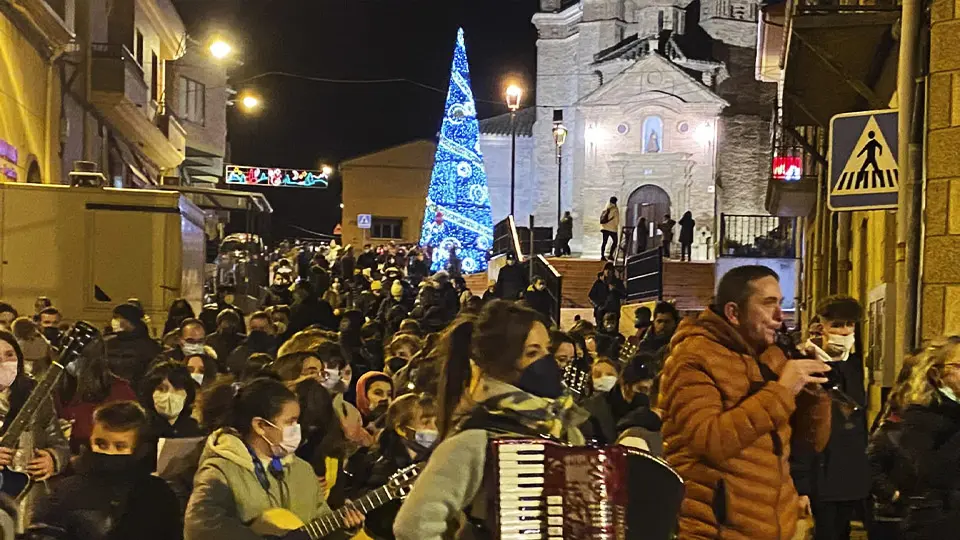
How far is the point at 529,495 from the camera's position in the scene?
3277 mm

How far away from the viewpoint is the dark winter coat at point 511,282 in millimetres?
20558

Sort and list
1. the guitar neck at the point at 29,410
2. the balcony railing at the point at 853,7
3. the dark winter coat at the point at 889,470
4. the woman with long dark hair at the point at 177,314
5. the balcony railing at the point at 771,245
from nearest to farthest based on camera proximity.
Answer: the guitar neck at the point at 29,410 → the dark winter coat at the point at 889,470 → the balcony railing at the point at 853,7 → the woman with long dark hair at the point at 177,314 → the balcony railing at the point at 771,245

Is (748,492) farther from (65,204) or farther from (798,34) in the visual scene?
(65,204)

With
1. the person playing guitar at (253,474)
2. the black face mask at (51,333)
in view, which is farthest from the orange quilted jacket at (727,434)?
the black face mask at (51,333)

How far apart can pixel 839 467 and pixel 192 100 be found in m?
39.7

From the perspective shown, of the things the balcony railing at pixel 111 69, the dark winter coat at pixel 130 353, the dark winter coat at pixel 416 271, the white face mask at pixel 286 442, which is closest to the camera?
the white face mask at pixel 286 442

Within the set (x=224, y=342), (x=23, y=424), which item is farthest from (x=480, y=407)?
(x=224, y=342)

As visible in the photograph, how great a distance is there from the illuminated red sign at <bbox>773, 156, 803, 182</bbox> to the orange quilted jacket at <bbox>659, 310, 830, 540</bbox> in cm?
1980

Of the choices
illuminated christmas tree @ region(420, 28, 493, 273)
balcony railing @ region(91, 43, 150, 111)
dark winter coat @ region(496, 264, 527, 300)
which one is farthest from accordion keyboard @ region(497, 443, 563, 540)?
illuminated christmas tree @ region(420, 28, 493, 273)

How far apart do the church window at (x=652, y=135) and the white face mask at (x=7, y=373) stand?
44.6 meters

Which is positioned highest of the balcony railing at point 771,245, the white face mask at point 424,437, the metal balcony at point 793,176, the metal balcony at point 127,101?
the metal balcony at point 127,101

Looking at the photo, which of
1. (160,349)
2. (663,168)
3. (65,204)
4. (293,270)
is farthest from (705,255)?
Answer: (160,349)

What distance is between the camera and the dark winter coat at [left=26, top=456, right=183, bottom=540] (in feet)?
16.2

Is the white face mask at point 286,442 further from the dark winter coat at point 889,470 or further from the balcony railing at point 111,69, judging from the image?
the balcony railing at point 111,69
